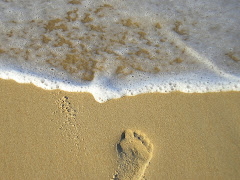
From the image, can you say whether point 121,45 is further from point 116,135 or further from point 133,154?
point 133,154

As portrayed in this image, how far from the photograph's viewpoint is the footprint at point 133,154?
2.03m

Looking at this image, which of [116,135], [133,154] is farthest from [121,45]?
[133,154]

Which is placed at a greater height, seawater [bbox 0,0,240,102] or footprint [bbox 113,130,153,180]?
seawater [bbox 0,0,240,102]

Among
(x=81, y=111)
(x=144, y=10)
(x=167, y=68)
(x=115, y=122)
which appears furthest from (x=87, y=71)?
(x=144, y=10)

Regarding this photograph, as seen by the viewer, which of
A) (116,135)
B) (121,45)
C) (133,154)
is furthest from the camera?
(121,45)

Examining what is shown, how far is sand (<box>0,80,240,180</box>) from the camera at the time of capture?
81.0 inches

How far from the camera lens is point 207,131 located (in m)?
2.22

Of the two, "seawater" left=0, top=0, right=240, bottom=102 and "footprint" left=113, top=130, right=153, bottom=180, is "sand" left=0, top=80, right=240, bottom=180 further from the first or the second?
"seawater" left=0, top=0, right=240, bottom=102

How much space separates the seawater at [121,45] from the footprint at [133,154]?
0.51 m

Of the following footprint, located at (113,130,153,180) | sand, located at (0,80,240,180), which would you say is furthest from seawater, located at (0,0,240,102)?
footprint, located at (113,130,153,180)

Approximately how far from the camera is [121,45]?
3049 millimetres

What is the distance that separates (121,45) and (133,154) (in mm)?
1534

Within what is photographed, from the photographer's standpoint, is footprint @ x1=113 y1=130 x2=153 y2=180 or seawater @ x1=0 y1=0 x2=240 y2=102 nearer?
footprint @ x1=113 y1=130 x2=153 y2=180

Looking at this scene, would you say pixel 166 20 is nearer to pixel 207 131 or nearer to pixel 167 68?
pixel 167 68
